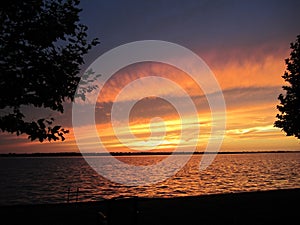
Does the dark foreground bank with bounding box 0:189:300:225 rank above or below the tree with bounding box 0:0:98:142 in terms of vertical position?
below

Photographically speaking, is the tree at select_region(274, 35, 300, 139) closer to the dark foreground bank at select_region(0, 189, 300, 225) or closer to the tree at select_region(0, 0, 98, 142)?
the dark foreground bank at select_region(0, 189, 300, 225)

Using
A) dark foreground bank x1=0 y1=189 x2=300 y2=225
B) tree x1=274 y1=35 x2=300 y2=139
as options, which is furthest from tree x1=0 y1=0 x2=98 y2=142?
tree x1=274 y1=35 x2=300 y2=139

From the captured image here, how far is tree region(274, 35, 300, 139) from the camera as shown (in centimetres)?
2269

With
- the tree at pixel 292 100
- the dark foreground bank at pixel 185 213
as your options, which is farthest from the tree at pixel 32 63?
the tree at pixel 292 100

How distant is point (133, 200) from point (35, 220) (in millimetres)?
9414

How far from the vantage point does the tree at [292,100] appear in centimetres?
2269

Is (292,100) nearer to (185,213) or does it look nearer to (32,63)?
(185,213)

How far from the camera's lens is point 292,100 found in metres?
23.0

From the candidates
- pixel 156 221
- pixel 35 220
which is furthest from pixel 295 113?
pixel 35 220

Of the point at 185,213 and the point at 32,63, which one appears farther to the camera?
the point at 185,213

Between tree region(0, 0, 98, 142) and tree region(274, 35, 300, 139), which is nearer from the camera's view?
tree region(0, 0, 98, 142)

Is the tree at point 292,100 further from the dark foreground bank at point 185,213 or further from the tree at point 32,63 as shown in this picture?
the tree at point 32,63

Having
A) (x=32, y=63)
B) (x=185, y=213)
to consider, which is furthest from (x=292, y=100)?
(x=32, y=63)

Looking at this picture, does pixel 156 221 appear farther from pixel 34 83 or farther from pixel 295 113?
pixel 295 113
